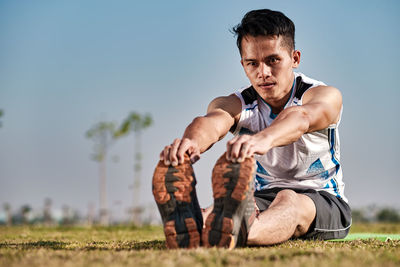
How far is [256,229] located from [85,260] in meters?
1.11

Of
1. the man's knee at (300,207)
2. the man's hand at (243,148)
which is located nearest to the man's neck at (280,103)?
the man's knee at (300,207)

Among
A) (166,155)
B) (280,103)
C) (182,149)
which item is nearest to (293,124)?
(182,149)

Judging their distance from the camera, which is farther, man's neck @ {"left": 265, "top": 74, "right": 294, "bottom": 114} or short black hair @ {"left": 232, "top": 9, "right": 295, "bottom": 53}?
man's neck @ {"left": 265, "top": 74, "right": 294, "bottom": 114}

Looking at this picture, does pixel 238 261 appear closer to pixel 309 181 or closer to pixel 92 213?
pixel 309 181

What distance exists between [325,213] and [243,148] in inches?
52.1

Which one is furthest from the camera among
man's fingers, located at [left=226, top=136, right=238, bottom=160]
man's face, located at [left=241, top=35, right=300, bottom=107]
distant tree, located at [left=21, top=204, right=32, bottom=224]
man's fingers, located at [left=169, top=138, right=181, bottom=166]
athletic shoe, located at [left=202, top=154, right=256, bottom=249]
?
distant tree, located at [left=21, top=204, right=32, bottom=224]

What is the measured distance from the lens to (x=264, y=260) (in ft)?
6.61

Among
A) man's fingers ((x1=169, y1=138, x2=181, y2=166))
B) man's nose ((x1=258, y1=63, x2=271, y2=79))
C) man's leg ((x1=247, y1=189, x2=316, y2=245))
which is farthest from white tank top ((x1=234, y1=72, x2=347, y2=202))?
man's fingers ((x1=169, y1=138, x2=181, y2=166))

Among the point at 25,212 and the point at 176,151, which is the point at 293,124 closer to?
the point at 176,151

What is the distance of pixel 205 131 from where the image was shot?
325 cm

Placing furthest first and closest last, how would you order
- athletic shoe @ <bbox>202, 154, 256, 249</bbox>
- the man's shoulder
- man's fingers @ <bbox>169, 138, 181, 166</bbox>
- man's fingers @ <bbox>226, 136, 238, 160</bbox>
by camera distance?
the man's shoulder, man's fingers @ <bbox>169, 138, 181, 166</bbox>, man's fingers @ <bbox>226, 136, 238, 160</bbox>, athletic shoe @ <bbox>202, 154, 256, 249</bbox>

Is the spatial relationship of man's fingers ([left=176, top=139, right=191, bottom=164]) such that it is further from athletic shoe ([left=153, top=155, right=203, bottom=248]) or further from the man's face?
the man's face

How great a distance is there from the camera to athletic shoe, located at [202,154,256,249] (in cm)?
243

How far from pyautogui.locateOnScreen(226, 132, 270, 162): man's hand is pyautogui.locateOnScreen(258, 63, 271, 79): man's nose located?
954mm
